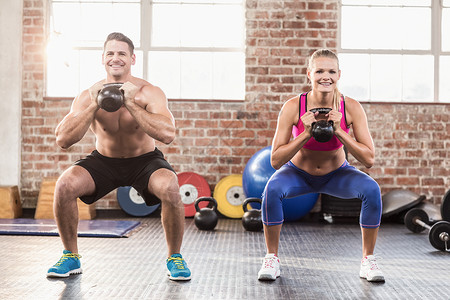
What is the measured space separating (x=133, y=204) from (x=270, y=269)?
9.80ft

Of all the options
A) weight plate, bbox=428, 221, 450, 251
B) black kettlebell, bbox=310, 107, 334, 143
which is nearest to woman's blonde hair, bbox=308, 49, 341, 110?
black kettlebell, bbox=310, 107, 334, 143

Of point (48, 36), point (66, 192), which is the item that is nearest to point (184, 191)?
point (48, 36)

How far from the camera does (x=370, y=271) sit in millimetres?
2691

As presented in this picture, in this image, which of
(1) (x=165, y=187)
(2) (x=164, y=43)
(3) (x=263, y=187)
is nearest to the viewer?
(1) (x=165, y=187)

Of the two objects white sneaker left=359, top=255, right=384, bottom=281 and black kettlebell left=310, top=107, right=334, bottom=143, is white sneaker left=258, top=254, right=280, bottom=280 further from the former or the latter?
black kettlebell left=310, top=107, right=334, bottom=143

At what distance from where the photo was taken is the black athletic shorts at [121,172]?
9.16 feet

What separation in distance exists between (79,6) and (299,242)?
12.1ft

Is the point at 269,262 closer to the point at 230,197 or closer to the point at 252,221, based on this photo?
the point at 252,221

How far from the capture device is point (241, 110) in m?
5.61

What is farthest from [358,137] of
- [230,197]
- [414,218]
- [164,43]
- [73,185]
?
[164,43]

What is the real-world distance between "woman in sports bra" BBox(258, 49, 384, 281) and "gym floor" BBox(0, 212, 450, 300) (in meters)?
0.20

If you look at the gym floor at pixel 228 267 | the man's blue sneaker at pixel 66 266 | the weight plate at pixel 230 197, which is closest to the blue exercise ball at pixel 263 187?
the weight plate at pixel 230 197

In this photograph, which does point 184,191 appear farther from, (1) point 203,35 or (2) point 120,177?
(2) point 120,177

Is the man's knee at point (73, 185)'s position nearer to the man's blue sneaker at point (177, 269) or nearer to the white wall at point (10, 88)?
the man's blue sneaker at point (177, 269)
